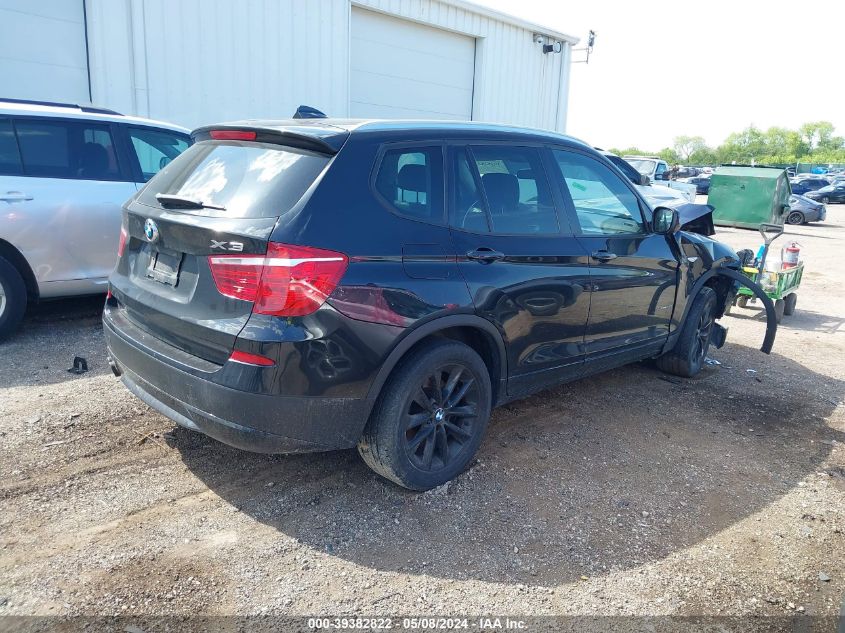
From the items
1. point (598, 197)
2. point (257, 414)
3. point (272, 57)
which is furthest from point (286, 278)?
point (272, 57)

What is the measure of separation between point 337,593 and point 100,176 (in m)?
4.58

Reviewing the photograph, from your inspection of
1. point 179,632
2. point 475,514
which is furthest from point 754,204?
point 179,632

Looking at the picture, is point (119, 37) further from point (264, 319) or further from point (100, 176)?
point (264, 319)

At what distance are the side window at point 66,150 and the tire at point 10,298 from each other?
2.66 ft

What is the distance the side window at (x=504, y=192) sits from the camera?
11.7 feet

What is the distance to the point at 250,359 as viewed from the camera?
9.30 ft

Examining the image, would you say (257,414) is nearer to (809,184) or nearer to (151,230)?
(151,230)

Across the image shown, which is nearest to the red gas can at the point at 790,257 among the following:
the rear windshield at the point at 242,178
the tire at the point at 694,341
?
the tire at the point at 694,341

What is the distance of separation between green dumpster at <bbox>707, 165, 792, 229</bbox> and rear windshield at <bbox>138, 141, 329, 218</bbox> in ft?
25.0

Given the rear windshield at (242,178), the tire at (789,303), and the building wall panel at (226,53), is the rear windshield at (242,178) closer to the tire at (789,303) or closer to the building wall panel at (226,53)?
the building wall panel at (226,53)

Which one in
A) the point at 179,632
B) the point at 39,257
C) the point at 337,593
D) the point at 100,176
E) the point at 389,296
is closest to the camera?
the point at 179,632

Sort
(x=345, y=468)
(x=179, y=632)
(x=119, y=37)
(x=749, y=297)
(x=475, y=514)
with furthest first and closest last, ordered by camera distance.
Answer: (x=119, y=37) < (x=749, y=297) < (x=345, y=468) < (x=475, y=514) < (x=179, y=632)

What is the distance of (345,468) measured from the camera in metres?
3.71

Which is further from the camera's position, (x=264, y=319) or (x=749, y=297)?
(x=749, y=297)
